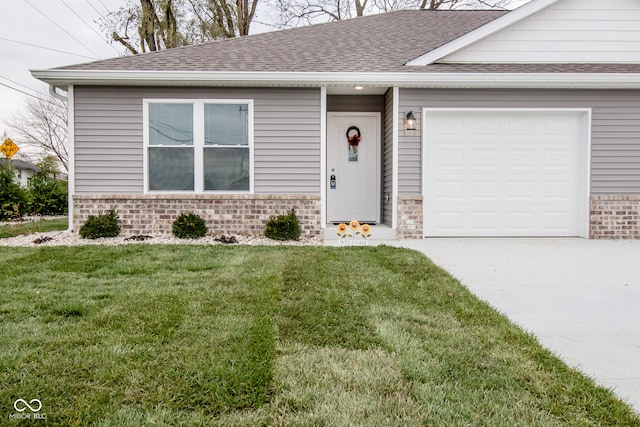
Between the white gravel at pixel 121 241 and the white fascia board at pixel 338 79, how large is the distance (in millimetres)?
2417

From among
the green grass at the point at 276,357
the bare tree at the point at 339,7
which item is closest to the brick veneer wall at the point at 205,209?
the green grass at the point at 276,357

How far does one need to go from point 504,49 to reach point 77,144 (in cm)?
730

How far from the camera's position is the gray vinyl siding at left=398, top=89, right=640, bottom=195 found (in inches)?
256

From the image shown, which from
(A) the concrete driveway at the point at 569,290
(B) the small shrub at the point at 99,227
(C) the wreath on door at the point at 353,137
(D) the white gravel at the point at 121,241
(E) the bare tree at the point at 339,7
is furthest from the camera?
(E) the bare tree at the point at 339,7

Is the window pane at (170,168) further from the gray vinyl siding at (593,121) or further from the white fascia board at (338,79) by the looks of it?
the gray vinyl siding at (593,121)

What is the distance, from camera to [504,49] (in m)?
6.84

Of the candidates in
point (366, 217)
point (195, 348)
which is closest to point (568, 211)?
point (366, 217)

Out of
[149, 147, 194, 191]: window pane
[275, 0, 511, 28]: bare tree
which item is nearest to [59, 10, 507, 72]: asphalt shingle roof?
[149, 147, 194, 191]: window pane

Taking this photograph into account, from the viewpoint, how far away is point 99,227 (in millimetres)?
6016

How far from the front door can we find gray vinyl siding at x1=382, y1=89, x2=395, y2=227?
0.20m

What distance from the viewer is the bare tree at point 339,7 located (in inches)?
579

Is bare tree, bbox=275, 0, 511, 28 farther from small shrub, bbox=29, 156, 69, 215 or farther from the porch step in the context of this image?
the porch step

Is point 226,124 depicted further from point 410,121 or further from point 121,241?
point 410,121

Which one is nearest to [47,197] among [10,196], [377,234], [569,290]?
[10,196]
